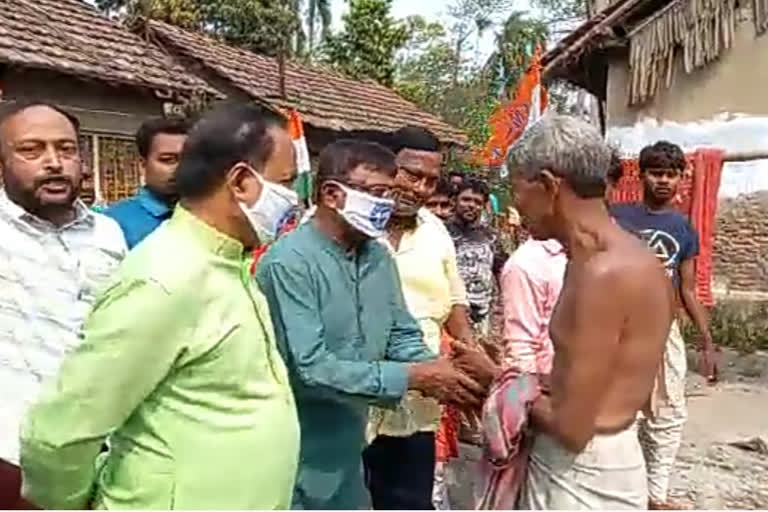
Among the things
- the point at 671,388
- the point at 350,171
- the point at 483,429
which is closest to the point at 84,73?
the point at 671,388

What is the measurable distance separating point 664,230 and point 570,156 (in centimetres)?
Answer: 297

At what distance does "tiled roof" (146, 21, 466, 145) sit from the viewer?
16844 millimetres

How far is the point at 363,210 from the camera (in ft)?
10.9

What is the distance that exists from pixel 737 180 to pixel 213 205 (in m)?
11.0

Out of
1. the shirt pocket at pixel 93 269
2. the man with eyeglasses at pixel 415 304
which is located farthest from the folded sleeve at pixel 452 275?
the shirt pocket at pixel 93 269

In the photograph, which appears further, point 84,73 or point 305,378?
point 84,73

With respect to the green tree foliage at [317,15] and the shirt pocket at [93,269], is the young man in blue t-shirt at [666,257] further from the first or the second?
the green tree foliage at [317,15]

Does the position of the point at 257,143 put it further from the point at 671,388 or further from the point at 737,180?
the point at 737,180

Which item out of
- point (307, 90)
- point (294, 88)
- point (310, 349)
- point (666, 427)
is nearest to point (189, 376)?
point (310, 349)

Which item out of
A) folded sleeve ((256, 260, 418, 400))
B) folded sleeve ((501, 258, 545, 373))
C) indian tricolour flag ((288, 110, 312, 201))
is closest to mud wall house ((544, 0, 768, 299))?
indian tricolour flag ((288, 110, 312, 201))

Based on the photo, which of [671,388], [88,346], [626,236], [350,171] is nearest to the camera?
[88,346]

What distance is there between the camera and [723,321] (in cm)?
1223

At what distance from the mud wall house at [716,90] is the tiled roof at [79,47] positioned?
508 cm

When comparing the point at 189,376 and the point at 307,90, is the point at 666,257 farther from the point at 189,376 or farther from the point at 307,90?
the point at 307,90
